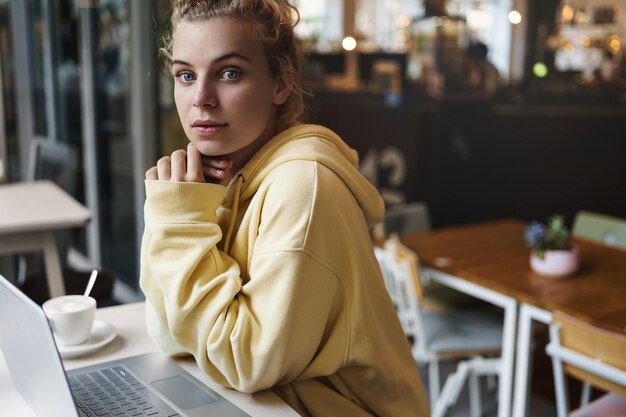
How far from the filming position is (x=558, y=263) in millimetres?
2514

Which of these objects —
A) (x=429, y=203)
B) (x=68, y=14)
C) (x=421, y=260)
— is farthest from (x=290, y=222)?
(x=429, y=203)

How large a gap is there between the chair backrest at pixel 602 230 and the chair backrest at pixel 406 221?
2.39 feet

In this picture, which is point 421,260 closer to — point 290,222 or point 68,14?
point 290,222

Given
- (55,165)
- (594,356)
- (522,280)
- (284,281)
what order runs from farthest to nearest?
(55,165)
(522,280)
(594,356)
(284,281)

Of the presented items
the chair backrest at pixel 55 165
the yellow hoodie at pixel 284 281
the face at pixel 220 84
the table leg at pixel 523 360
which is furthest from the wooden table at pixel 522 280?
the chair backrest at pixel 55 165

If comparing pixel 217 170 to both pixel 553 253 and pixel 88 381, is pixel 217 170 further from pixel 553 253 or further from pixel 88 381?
pixel 553 253

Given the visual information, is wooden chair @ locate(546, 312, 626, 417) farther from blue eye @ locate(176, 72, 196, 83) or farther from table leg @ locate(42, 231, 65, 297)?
table leg @ locate(42, 231, 65, 297)

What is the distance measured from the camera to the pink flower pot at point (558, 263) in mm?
2514

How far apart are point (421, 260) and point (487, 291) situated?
341mm

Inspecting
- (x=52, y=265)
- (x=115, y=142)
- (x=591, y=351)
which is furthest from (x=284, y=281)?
(x=115, y=142)

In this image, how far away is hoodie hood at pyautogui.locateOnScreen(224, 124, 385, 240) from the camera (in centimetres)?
107

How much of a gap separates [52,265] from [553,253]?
1.88 m

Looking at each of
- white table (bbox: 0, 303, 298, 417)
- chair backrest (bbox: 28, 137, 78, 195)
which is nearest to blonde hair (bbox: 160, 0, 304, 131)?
white table (bbox: 0, 303, 298, 417)

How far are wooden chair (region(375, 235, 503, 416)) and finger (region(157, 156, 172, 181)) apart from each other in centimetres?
160
